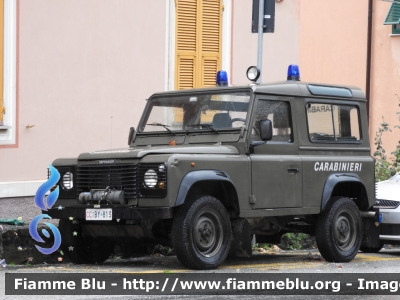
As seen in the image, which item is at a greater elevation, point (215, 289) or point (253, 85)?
point (253, 85)

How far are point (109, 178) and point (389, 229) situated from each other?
443 cm

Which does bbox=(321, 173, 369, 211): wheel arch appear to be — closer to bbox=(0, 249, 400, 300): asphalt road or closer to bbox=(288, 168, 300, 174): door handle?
bbox=(288, 168, 300, 174): door handle

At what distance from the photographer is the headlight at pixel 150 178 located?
390 inches

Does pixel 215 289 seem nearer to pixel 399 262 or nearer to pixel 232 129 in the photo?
pixel 232 129

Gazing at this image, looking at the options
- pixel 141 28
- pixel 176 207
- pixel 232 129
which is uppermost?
pixel 141 28

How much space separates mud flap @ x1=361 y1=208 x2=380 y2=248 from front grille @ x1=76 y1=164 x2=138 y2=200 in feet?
11.9

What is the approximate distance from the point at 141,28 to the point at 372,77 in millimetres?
15861

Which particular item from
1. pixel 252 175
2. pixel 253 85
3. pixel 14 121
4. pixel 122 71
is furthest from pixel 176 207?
pixel 122 71

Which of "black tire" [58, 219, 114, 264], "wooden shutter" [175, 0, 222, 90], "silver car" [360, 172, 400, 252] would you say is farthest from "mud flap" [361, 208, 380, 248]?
"wooden shutter" [175, 0, 222, 90]

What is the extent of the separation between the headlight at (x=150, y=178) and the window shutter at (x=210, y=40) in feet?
23.6

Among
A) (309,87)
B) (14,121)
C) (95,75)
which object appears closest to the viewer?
(309,87)

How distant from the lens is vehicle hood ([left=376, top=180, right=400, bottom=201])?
13.2m

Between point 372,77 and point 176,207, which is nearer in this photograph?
point 176,207

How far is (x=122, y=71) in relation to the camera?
606 inches
